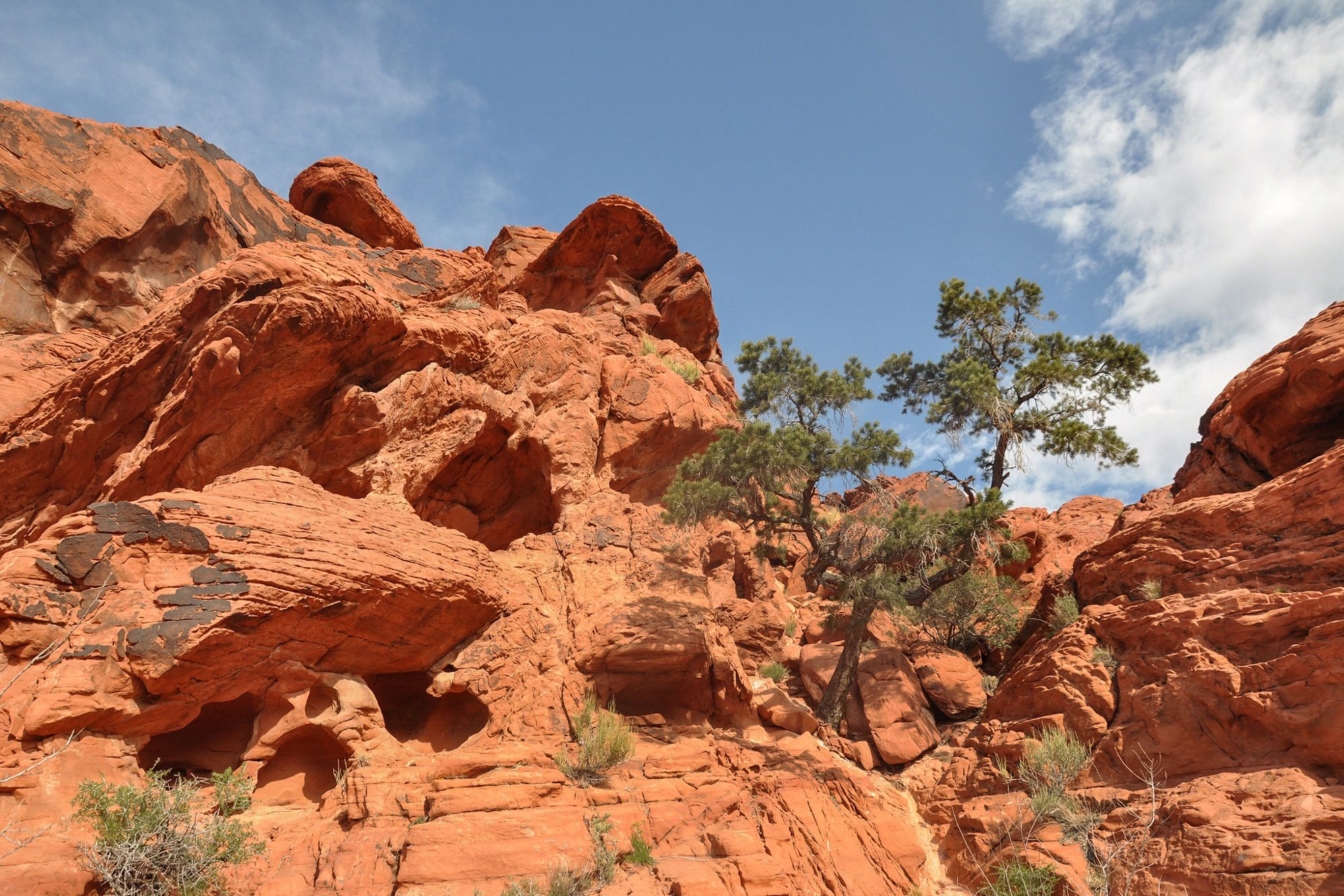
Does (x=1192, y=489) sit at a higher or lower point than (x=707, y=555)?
higher

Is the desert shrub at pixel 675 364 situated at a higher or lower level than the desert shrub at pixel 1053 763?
higher

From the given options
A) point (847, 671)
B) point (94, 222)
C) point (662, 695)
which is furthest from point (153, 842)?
point (94, 222)

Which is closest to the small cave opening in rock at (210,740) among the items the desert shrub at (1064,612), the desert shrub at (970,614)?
the desert shrub at (970,614)

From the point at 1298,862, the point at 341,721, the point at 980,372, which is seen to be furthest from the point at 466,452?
the point at 1298,862

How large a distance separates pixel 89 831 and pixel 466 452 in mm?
8039

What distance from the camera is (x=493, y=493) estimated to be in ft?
46.9

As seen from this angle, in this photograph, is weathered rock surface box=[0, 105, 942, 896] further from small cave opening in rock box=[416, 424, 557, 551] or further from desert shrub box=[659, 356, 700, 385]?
desert shrub box=[659, 356, 700, 385]

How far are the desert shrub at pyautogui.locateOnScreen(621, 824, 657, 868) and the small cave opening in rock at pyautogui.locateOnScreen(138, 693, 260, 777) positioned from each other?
4.74 m

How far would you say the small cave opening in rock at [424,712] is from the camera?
9891mm

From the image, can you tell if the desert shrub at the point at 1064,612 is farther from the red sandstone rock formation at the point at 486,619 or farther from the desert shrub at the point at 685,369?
the desert shrub at the point at 685,369

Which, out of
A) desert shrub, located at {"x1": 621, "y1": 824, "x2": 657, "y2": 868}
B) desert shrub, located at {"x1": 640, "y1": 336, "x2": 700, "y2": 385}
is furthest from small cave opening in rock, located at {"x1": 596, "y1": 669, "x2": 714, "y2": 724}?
desert shrub, located at {"x1": 640, "y1": 336, "x2": 700, "y2": 385}

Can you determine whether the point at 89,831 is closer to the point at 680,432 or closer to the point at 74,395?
the point at 74,395

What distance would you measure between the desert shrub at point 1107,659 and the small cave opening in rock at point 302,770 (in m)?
9.95

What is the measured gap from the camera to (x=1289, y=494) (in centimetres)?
880
